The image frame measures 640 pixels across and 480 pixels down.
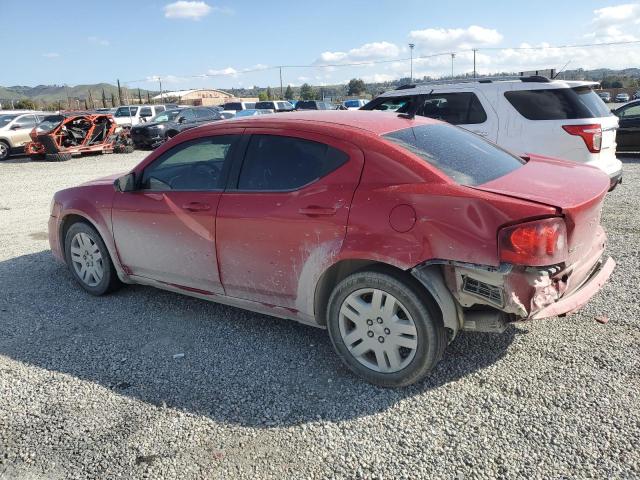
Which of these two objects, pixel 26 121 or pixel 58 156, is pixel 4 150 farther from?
pixel 58 156

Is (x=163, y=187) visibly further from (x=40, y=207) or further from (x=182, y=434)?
(x=40, y=207)

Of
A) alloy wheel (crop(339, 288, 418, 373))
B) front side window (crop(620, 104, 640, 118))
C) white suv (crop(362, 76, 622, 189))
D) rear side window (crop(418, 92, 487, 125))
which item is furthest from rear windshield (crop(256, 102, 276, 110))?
alloy wheel (crop(339, 288, 418, 373))

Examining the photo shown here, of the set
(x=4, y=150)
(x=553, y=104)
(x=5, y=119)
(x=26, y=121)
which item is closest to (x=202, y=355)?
(x=553, y=104)

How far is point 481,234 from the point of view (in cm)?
277

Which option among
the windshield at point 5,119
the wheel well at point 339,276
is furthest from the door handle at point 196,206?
the windshield at point 5,119

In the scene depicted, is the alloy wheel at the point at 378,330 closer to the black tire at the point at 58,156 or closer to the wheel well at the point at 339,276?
the wheel well at the point at 339,276

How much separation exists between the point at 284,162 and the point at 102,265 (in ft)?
7.52

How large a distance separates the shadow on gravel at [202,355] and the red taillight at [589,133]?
155 inches

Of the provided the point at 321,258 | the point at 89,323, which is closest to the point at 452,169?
the point at 321,258

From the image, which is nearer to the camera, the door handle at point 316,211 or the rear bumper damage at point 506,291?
the rear bumper damage at point 506,291

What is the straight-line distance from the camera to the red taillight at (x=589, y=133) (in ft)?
21.9

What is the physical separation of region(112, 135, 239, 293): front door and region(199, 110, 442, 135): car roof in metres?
0.21

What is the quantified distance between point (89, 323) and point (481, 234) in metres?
3.32

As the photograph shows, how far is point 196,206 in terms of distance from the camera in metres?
3.91
